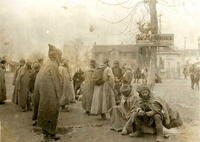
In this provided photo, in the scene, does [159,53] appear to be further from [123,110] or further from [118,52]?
[123,110]

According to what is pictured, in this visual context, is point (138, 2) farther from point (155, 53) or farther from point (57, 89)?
point (57, 89)

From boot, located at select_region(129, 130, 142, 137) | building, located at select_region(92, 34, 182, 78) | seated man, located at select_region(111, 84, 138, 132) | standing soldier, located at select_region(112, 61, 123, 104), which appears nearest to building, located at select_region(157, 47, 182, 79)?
building, located at select_region(92, 34, 182, 78)

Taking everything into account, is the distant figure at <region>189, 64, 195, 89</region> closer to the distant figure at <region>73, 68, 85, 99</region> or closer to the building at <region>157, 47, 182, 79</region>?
the building at <region>157, 47, 182, 79</region>

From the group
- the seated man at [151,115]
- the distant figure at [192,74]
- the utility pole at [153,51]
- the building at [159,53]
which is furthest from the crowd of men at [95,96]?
the distant figure at [192,74]

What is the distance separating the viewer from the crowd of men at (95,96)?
606cm

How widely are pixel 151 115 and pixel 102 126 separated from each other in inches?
47.5

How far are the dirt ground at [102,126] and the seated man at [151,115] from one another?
14 cm

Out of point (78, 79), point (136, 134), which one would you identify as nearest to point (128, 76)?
point (136, 134)

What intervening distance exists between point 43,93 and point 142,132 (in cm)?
164

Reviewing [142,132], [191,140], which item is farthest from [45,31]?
[191,140]

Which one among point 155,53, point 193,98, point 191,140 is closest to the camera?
point 191,140

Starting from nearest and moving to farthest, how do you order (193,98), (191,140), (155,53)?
(191,140), (193,98), (155,53)

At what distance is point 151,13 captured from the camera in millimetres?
6742

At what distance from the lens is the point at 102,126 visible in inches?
276
